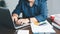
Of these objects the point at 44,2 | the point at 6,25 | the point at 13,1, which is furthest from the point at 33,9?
the point at 13,1

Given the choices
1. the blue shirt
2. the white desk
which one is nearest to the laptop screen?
the white desk

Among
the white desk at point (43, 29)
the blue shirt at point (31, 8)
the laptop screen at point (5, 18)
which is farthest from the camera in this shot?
the blue shirt at point (31, 8)

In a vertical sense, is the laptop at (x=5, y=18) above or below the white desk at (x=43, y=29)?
above

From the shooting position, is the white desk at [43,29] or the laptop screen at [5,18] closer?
the laptop screen at [5,18]

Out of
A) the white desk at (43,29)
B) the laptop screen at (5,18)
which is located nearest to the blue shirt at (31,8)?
the white desk at (43,29)

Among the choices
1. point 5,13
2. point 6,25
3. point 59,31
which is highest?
point 5,13

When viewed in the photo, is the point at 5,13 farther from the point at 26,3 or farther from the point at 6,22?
the point at 26,3

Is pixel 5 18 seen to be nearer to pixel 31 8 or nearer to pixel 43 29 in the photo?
pixel 43 29

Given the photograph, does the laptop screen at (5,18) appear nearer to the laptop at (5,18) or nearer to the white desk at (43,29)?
the laptop at (5,18)

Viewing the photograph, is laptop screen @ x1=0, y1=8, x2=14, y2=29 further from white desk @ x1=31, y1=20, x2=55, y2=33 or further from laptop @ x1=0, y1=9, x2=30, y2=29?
white desk @ x1=31, y1=20, x2=55, y2=33

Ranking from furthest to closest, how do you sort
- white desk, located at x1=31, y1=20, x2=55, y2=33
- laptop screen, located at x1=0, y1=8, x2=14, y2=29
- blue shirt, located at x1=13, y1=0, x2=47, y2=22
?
blue shirt, located at x1=13, y1=0, x2=47, y2=22 < white desk, located at x1=31, y1=20, x2=55, y2=33 < laptop screen, located at x1=0, y1=8, x2=14, y2=29

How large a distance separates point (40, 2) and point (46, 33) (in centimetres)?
92

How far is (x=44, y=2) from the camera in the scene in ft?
6.88

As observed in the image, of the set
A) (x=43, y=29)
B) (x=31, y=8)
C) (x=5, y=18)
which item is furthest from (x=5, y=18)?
(x=31, y=8)
